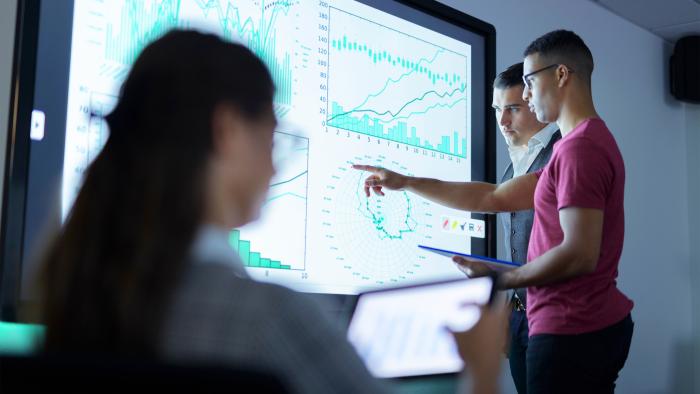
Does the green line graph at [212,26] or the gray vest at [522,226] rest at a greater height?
the green line graph at [212,26]

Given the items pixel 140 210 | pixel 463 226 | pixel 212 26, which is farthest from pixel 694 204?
pixel 140 210

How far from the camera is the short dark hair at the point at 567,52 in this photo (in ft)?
6.47

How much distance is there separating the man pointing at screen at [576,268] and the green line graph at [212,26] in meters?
0.65

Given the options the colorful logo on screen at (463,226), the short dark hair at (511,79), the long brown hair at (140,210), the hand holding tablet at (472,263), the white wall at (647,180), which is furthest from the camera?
the white wall at (647,180)

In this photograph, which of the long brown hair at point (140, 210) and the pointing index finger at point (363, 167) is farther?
the pointing index finger at point (363, 167)

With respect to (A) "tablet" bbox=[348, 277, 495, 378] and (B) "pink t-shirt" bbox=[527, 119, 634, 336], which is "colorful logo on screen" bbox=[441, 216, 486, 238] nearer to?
(B) "pink t-shirt" bbox=[527, 119, 634, 336]

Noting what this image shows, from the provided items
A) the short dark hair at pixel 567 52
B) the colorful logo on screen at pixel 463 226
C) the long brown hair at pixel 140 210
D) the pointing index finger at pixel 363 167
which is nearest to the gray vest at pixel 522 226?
the colorful logo on screen at pixel 463 226

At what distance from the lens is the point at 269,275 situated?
174cm

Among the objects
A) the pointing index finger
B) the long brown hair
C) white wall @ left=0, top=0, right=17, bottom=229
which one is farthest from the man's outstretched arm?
the long brown hair

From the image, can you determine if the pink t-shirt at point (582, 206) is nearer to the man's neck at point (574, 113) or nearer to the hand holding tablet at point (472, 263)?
the man's neck at point (574, 113)

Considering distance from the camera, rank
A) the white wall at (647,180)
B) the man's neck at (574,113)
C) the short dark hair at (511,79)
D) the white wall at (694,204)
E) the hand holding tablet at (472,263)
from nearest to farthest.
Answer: the hand holding tablet at (472,263) < the man's neck at (574,113) < the short dark hair at (511,79) < the white wall at (647,180) < the white wall at (694,204)

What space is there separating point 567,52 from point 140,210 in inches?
62.5

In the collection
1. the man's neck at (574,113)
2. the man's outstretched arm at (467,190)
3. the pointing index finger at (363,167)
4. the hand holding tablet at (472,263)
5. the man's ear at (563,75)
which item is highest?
the man's ear at (563,75)

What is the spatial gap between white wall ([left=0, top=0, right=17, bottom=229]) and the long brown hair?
0.95 meters
